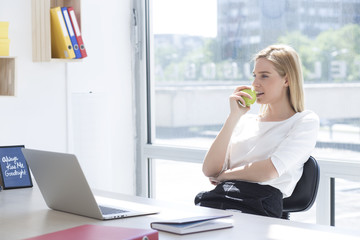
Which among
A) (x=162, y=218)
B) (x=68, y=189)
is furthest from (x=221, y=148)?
(x=68, y=189)

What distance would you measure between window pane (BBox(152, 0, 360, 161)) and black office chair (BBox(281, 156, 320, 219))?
2.57 feet

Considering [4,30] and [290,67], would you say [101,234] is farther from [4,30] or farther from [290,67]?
[4,30]

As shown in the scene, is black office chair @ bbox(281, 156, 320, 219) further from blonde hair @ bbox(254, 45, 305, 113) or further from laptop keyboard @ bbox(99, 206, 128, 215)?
laptop keyboard @ bbox(99, 206, 128, 215)

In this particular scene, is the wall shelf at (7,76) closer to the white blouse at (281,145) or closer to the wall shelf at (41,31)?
the wall shelf at (41,31)

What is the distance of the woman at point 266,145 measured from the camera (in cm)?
262

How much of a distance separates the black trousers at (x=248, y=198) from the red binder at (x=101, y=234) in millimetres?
846

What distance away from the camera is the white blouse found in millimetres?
2660

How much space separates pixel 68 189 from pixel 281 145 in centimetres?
104

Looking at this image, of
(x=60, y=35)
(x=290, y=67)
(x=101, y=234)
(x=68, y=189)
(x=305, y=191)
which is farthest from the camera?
(x=60, y=35)

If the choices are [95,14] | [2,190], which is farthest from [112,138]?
[2,190]

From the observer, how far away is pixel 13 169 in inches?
116

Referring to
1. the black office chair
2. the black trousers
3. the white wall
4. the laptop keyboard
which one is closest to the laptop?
the laptop keyboard

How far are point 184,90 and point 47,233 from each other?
7.97 ft

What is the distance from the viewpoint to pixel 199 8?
162 inches
